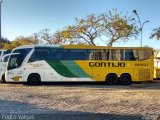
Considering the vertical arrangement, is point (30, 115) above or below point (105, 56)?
below

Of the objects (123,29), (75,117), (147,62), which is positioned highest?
(123,29)

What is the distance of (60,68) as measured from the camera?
1191 inches

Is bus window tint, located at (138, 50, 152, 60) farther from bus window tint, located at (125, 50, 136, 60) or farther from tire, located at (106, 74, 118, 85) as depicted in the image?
tire, located at (106, 74, 118, 85)

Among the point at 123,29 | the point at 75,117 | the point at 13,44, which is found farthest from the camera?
the point at 13,44

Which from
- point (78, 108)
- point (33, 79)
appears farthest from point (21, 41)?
point (78, 108)

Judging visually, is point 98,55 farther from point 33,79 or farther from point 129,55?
point 33,79

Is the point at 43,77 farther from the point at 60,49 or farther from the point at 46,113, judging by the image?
the point at 46,113

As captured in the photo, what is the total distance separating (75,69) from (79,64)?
1.51 ft

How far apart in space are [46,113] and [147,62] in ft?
62.0

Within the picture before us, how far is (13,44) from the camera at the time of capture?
65.5 metres

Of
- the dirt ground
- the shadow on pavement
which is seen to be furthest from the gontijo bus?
the shadow on pavement

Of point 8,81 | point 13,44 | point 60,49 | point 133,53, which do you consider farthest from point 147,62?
point 13,44

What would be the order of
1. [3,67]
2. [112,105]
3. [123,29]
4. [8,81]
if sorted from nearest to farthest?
[112,105]
[8,81]
[3,67]
[123,29]

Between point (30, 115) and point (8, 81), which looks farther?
point (8, 81)
